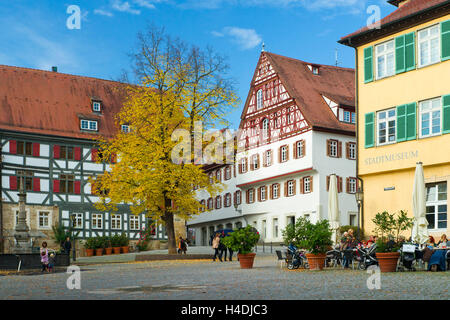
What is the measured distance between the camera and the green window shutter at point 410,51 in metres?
27.4

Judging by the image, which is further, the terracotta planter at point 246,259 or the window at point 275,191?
the window at point 275,191

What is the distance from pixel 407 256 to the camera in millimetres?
19438

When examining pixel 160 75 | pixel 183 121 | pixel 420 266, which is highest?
pixel 160 75

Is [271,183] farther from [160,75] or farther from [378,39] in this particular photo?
[378,39]

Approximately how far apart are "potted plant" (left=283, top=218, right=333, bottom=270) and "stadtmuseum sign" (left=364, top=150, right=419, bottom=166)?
7.74 meters

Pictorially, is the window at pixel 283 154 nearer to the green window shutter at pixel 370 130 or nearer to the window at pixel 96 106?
the window at pixel 96 106

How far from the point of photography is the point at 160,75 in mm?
35375

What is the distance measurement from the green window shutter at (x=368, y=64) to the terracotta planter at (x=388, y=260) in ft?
40.6

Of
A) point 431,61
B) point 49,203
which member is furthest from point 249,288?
point 49,203

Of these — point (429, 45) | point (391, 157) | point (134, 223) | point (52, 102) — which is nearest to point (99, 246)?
point (134, 223)

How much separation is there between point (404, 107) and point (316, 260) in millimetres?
9751

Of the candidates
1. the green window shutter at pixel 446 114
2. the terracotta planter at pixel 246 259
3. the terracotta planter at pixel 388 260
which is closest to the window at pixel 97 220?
the terracotta planter at pixel 246 259

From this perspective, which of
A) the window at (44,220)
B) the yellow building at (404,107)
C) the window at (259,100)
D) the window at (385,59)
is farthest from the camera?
the window at (259,100)
